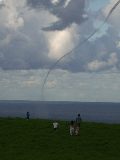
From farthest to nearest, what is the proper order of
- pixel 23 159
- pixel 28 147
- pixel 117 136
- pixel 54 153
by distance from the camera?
pixel 117 136 → pixel 28 147 → pixel 54 153 → pixel 23 159

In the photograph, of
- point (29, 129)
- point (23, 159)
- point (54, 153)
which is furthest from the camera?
point (29, 129)

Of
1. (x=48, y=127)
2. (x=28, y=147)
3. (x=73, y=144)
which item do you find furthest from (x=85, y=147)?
(x=48, y=127)

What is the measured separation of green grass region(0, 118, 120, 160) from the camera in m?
55.9

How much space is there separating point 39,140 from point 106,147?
9.59 m

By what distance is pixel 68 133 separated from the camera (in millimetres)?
68938

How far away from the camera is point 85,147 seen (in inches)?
2366

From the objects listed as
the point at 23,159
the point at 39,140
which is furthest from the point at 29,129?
the point at 23,159

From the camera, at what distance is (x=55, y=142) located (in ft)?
207

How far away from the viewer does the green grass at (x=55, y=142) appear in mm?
55938

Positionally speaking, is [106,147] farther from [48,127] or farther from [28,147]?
[48,127]

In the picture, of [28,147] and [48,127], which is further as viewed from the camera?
[48,127]

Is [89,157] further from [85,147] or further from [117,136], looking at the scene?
[117,136]

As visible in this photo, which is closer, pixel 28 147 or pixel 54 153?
pixel 54 153

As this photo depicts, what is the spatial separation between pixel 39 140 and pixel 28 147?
4.07 m
